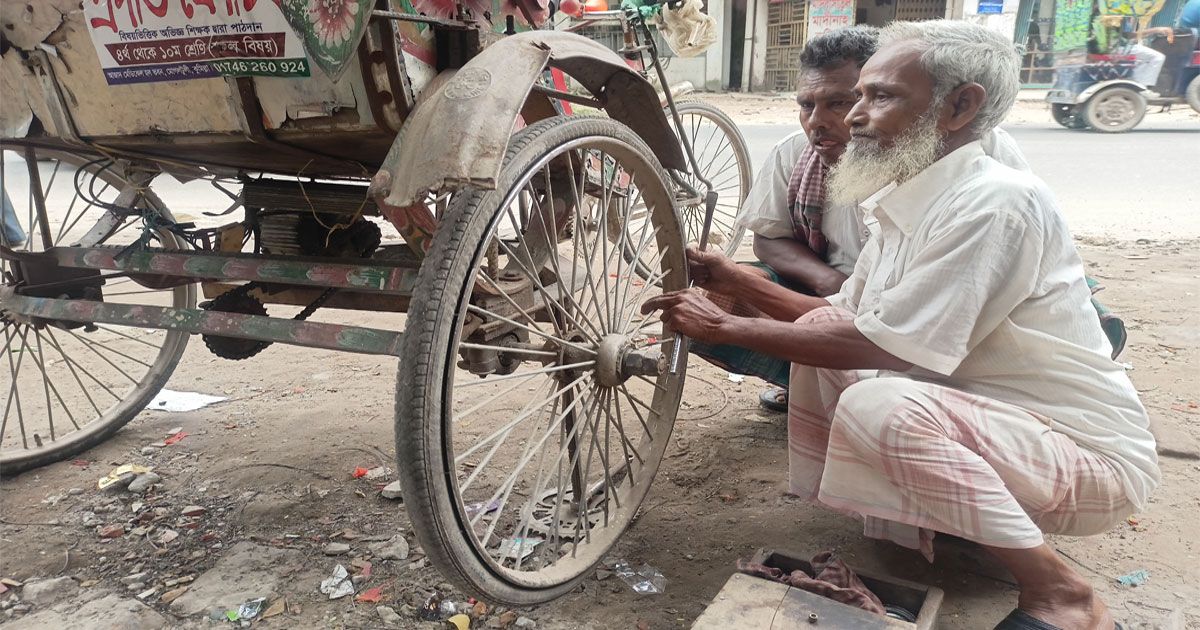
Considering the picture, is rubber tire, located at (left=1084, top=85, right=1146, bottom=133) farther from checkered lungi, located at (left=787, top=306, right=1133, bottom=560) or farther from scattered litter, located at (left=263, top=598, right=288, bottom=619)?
scattered litter, located at (left=263, top=598, right=288, bottom=619)

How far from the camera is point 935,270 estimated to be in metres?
1.93

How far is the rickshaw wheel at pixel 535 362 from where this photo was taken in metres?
1.66

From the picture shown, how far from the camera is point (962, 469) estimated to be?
1912 millimetres

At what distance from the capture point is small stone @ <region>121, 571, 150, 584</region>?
2.41m

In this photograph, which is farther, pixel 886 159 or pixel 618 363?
pixel 618 363

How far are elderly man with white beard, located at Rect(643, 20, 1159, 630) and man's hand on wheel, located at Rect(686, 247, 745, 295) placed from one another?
50 cm

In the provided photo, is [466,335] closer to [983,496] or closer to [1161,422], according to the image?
[983,496]

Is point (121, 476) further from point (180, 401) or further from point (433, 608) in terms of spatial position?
point (433, 608)

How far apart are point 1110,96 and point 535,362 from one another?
12.4 metres

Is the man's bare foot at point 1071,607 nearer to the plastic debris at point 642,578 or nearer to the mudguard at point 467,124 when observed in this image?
the plastic debris at point 642,578

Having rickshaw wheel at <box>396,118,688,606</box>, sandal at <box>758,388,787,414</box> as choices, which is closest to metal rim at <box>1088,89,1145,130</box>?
sandal at <box>758,388,787,414</box>

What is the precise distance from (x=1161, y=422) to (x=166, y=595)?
136 inches

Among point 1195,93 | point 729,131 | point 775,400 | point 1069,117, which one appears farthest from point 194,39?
point 1195,93

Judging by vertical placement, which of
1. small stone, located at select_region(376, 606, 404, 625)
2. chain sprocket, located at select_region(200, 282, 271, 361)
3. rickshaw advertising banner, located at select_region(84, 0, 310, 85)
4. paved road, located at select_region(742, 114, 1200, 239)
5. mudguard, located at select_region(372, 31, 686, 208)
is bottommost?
paved road, located at select_region(742, 114, 1200, 239)
